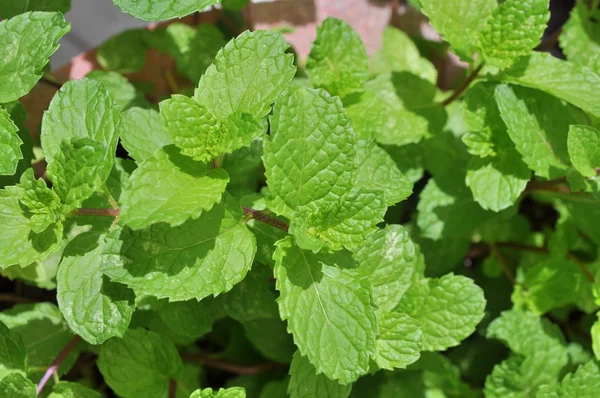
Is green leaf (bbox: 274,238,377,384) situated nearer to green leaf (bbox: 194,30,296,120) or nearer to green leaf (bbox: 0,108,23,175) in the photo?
green leaf (bbox: 194,30,296,120)

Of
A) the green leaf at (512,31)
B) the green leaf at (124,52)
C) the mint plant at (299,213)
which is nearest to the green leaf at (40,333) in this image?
the mint plant at (299,213)

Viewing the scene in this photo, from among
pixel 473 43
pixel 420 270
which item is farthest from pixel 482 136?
pixel 420 270

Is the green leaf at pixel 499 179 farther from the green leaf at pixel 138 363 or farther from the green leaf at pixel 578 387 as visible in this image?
the green leaf at pixel 138 363

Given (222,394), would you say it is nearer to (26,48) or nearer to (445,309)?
(445,309)

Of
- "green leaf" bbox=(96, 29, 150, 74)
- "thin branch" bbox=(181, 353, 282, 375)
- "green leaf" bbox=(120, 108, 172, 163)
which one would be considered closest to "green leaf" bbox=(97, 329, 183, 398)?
"thin branch" bbox=(181, 353, 282, 375)

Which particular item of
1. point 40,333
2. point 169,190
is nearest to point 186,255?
Result: point 169,190

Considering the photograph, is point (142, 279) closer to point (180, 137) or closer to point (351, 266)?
point (180, 137)
